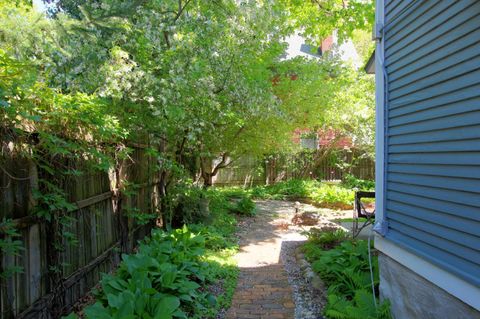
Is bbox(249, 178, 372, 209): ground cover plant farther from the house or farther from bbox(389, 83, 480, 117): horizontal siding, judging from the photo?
bbox(389, 83, 480, 117): horizontal siding

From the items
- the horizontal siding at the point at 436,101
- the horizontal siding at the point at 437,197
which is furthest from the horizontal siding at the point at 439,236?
the horizontal siding at the point at 436,101

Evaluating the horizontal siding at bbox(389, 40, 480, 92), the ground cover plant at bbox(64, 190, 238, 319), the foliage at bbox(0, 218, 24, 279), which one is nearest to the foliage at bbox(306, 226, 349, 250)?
the ground cover plant at bbox(64, 190, 238, 319)

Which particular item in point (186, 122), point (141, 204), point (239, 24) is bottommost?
point (141, 204)

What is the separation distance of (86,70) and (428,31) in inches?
159

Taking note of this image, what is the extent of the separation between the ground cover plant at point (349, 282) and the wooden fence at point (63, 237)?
2705 millimetres

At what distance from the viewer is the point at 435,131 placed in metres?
3.07

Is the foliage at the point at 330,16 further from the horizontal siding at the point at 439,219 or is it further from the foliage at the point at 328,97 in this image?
the horizontal siding at the point at 439,219

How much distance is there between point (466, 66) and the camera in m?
2.65

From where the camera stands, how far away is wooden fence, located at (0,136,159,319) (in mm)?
3176

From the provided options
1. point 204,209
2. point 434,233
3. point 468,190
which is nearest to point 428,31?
point 468,190

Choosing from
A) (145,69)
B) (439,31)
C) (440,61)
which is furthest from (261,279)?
(439,31)

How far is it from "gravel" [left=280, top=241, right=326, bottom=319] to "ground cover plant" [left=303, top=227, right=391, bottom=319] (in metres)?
0.13

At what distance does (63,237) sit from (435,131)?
141 inches

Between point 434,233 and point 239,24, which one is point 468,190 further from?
point 239,24
